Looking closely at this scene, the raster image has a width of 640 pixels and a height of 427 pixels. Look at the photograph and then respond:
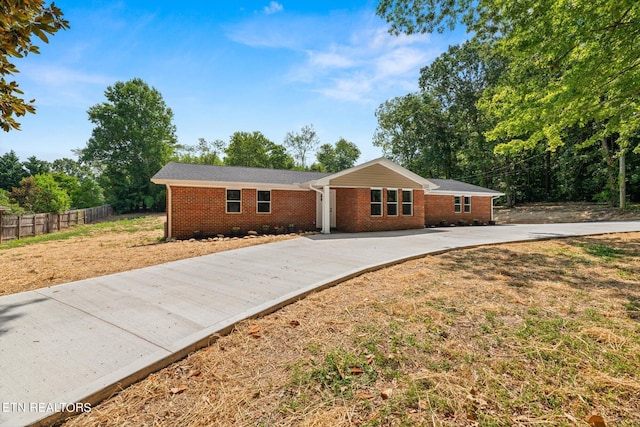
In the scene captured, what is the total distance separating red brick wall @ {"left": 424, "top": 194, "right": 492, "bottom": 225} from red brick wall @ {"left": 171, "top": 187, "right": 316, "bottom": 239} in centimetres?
795

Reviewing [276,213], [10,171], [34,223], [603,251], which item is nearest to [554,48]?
[603,251]

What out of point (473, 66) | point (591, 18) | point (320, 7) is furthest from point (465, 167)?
point (320, 7)

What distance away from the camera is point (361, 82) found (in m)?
13.9

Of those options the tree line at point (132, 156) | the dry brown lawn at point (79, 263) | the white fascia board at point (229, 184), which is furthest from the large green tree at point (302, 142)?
the dry brown lawn at point (79, 263)

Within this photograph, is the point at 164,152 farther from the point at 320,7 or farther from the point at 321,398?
the point at 321,398

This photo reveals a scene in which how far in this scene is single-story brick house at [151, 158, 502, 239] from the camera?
12242 mm

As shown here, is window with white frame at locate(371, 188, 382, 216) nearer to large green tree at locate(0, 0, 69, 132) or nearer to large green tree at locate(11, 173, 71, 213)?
large green tree at locate(0, 0, 69, 132)

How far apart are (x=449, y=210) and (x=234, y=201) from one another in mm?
13692

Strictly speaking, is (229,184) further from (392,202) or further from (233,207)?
(392,202)

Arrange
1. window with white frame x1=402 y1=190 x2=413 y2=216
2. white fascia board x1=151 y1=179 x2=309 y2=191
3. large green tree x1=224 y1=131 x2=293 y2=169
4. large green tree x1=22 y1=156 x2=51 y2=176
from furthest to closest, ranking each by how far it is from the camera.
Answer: large green tree x1=22 y1=156 x2=51 y2=176, large green tree x1=224 y1=131 x2=293 y2=169, window with white frame x1=402 y1=190 x2=413 y2=216, white fascia board x1=151 y1=179 x2=309 y2=191

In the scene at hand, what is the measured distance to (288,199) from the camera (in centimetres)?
1436

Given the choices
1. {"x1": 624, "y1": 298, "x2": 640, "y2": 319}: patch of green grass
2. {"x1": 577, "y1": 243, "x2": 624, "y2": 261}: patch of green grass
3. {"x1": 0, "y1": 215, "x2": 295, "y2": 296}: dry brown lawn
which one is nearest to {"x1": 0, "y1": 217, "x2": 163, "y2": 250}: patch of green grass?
{"x1": 0, "y1": 215, "x2": 295, "y2": 296}: dry brown lawn

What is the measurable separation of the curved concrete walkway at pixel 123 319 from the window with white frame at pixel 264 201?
6622 mm

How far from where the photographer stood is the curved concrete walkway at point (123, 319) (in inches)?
93.7
